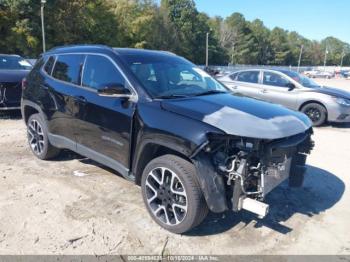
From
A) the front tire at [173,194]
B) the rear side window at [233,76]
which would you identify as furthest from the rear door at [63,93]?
the rear side window at [233,76]

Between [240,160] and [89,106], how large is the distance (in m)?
2.20

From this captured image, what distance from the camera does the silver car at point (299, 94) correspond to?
32.7ft

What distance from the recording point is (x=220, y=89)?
4.81 m

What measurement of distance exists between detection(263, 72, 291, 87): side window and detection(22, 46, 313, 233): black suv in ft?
20.1

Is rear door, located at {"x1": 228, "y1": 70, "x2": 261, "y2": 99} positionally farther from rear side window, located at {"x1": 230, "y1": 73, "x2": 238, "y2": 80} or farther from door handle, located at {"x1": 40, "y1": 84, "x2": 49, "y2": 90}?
door handle, located at {"x1": 40, "y1": 84, "x2": 49, "y2": 90}

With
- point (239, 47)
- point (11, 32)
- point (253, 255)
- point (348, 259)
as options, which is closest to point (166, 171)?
point (253, 255)

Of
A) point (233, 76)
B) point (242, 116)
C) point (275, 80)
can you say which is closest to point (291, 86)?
point (275, 80)

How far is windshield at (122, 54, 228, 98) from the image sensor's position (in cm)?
420

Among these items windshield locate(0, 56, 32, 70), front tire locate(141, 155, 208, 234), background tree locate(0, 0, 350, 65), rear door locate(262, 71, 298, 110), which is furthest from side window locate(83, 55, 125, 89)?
background tree locate(0, 0, 350, 65)

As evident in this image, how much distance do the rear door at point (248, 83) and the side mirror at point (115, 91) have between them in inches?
279

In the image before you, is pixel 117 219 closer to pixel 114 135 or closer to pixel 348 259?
pixel 114 135

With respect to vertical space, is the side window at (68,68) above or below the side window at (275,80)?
above

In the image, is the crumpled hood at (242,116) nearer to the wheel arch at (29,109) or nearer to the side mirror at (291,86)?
the wheel arch at (29,109)

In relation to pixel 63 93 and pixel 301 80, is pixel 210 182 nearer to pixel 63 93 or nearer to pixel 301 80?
pixel 63 93
